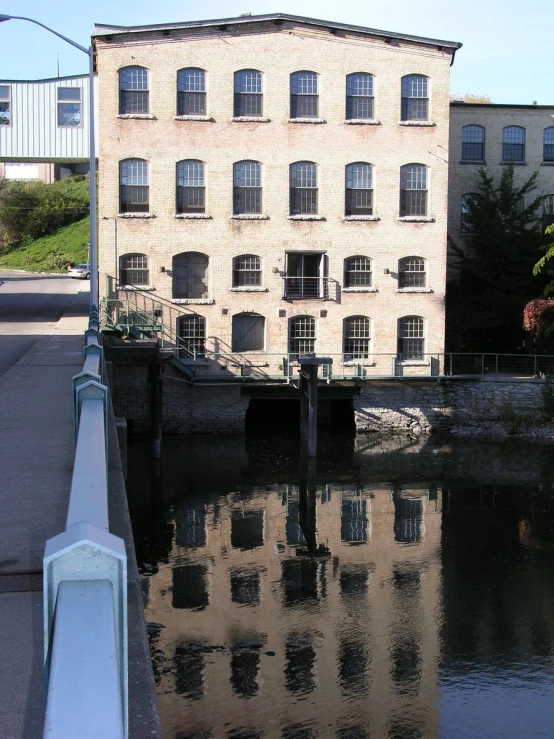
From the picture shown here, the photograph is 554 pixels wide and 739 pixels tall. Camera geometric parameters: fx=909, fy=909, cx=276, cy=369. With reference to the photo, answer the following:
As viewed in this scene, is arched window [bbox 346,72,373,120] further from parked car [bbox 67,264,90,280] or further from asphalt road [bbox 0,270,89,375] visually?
parked car [bbox 67,264,90,280]

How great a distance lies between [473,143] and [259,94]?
11070 millimetres

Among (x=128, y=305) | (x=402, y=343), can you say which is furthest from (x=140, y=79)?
(x=402, y=343)

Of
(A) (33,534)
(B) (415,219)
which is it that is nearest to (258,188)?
(B) (415,219)

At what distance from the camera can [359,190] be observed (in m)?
36.7

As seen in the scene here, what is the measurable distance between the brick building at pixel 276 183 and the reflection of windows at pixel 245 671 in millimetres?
21556

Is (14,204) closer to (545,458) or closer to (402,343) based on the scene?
(402,343)

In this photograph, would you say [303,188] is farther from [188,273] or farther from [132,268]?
[132,268]

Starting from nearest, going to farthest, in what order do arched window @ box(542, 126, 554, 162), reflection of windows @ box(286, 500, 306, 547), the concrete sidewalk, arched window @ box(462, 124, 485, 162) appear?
the concrete sidewalk, reflection of windows @ box(286, 500, 306, 547), arched window @ box(462, 124, 485, 162), arched window @ box(542, 126, 554, 162)

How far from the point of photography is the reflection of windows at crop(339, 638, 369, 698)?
1449 cm

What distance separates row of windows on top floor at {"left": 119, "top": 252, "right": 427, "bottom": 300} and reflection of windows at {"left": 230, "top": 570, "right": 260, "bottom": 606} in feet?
58.0

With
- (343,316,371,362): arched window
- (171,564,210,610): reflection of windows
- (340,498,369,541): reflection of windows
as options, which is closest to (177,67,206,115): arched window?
(343,316,371,362): arched window

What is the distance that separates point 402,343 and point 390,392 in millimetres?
2177

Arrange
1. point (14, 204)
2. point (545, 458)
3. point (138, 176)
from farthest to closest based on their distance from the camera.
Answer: point (14, 204) → point (138, 176) → point (545, 458)

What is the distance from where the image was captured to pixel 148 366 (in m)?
34.8
